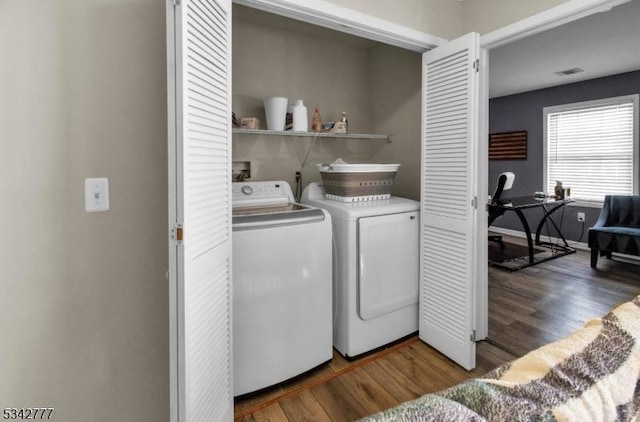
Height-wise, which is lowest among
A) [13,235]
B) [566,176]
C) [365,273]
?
[365,273]

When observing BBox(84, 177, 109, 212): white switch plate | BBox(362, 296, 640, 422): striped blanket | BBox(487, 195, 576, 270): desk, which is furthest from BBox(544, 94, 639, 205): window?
BBox(84, 177, 109, 212): white switch plate

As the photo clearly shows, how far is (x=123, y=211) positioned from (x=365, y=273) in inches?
54.9

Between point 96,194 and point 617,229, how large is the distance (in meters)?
5.27

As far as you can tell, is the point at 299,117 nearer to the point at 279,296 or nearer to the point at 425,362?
the point at 279,296

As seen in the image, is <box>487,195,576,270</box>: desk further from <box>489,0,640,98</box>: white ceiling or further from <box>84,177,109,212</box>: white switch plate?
<box>84,177,109,212</box>: white switch plate

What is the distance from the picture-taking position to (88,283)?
1.26 meters

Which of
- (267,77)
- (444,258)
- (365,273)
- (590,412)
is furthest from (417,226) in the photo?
(590,412)

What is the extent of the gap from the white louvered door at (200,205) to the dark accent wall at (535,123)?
5.61 metres

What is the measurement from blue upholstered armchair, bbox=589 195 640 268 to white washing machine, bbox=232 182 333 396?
393cm

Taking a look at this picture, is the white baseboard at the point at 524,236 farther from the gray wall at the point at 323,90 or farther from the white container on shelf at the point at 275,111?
the white container on shelf at the point at 275,111

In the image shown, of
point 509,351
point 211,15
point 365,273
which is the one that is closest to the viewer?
point 211,15

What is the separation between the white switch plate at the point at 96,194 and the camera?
4.09 ft

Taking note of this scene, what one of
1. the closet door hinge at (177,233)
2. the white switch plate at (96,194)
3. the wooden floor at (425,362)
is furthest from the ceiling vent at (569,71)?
the white switch plate at (96,194)

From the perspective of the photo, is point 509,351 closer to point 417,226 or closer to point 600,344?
point 417,226
